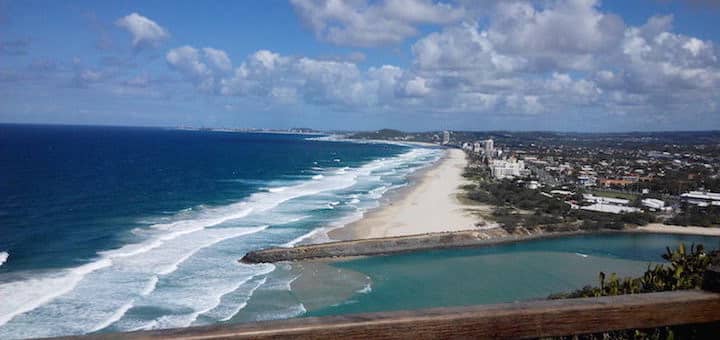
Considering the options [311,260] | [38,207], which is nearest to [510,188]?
[311,260]

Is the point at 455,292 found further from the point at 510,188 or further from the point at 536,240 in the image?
the point at 510,188

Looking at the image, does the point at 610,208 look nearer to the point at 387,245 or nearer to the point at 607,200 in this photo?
the point at 607,200

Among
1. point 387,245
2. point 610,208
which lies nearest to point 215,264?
point 387,245

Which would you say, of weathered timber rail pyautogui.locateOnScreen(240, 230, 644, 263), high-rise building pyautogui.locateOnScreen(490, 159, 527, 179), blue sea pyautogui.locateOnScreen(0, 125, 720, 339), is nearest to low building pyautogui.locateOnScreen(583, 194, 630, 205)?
blue sea pyautogui.locateOnScreen(0, 125, 720, 339)

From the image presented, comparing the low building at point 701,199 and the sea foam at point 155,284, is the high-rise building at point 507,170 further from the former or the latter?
the sea foam at point 155,284

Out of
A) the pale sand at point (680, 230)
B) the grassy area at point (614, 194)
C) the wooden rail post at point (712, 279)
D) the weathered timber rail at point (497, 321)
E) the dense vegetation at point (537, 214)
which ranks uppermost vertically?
the wooden rail post at point (712, 279)

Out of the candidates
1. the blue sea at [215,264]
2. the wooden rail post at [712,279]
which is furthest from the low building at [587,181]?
the wooden rail post at [712,279]

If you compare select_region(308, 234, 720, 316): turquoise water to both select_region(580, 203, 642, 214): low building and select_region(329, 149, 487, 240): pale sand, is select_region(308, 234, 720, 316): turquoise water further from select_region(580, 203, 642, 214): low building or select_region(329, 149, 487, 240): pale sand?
select_region(580, 203, 642, 214): low building
